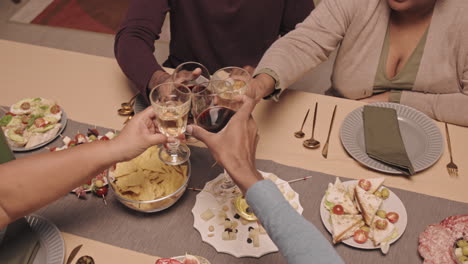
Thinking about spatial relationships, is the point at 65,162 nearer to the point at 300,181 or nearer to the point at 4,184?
the point at 4,184

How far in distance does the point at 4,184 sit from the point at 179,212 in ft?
1.51

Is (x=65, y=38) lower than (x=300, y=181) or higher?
lower

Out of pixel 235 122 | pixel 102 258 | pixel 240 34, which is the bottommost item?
pixel 102 258

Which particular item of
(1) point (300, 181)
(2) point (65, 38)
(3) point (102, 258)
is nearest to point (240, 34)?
(1) point (300, 181)

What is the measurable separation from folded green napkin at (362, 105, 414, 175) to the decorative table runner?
10 centimetres

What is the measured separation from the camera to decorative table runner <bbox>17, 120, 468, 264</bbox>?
107cm

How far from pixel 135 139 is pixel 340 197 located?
616 mm

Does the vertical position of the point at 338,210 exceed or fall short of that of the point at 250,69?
it exceeds it

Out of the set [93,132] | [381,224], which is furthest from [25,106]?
[381,224]

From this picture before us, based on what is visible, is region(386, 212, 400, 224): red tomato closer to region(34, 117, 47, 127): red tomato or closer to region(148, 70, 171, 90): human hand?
region(148, 70, 171, 90): human hand

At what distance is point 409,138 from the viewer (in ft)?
4.57

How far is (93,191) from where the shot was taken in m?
1.21

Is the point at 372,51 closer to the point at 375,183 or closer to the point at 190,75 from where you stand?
the point at 375,183

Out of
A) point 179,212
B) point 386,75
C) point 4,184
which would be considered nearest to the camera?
point 4,184
